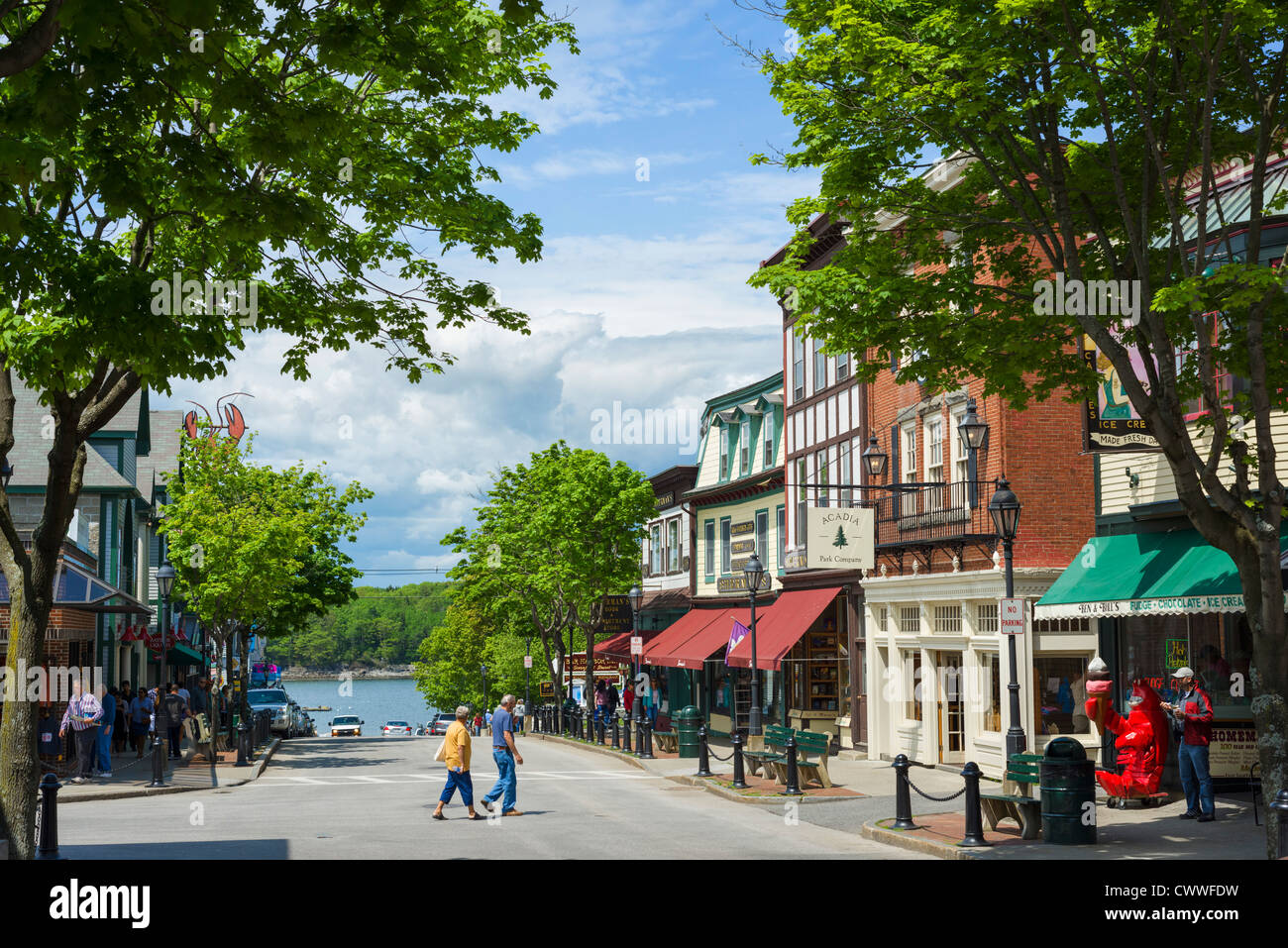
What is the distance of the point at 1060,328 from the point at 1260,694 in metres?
5.18

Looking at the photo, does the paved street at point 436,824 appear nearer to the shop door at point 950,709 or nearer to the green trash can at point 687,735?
the green trash can at point 687,735

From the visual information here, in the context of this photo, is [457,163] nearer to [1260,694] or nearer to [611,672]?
[1260,694]

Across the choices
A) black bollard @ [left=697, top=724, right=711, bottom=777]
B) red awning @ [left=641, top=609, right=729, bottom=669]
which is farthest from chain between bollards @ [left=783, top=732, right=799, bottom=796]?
red awning @ [left=641, top=609, right=729, bottom=669]

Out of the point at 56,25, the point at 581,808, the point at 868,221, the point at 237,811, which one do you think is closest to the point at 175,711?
the point at 237,811

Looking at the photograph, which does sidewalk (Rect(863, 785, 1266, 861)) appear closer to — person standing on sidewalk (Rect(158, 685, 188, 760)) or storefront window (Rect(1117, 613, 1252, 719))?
storefront window (Rect(1117, 613, 1252, 719))

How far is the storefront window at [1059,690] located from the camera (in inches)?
969

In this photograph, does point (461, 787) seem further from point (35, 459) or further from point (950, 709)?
point (35, 459)

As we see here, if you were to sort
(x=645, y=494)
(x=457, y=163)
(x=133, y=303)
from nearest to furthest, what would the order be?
(x=133, y=303)
(x=457, y=163)
(x=645, y=494)

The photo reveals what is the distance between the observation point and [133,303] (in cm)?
1027

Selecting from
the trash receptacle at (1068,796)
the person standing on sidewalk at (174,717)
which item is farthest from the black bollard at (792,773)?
the person standing on sidewalk at (174,717)

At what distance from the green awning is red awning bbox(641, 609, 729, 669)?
17.6m

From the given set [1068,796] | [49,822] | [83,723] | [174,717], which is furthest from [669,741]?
[49,822]

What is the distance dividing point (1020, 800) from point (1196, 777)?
3.16 meters

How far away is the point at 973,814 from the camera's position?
591 inches
